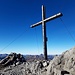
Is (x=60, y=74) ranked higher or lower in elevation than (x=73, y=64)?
lower

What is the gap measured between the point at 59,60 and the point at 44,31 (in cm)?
519

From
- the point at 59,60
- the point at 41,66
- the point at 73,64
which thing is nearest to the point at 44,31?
the point at 41,66

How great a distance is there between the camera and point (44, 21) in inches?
636

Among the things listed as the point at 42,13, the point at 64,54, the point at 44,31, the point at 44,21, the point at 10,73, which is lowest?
the point at 10,73

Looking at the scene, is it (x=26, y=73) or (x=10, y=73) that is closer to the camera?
(x=26, y=73)

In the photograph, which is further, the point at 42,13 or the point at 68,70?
the point at 42,13

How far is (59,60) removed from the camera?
447 inches

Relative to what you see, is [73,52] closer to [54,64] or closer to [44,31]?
[54,64]

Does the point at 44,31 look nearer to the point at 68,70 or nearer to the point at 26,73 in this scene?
the point at 26,73

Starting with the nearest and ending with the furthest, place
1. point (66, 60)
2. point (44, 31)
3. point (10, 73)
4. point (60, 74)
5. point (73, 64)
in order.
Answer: point (60, 74), point (73, 64), point (66, 60), point (10, 73), point (44, 31)

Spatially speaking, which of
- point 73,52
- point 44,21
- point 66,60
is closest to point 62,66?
point 66,60

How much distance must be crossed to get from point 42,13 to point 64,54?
21.5 feet

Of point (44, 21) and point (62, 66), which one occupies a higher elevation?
point (44, 21)

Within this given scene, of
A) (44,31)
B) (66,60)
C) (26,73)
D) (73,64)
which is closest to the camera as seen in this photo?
(73,64)
